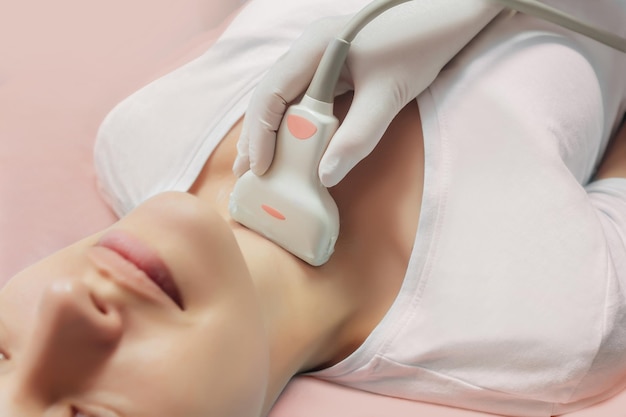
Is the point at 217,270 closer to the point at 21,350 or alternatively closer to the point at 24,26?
the point at 21,350

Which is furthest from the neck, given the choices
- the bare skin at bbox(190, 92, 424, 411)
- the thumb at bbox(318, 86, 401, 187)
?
the thumb at bbox(318, 86, 401, 187)

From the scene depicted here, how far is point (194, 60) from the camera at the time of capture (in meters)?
1.00

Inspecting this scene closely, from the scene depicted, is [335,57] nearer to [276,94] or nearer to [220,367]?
[276,94]

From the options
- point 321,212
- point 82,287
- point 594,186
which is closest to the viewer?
point 82,287

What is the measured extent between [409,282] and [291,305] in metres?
0.13

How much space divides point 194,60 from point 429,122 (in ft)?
1.24

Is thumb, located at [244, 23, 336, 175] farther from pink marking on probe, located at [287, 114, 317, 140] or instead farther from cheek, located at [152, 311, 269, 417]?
cheek, located at [152, 311, 269, 417]

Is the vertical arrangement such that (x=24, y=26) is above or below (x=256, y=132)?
above

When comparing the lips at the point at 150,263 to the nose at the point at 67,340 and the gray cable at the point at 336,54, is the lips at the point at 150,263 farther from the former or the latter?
the gray cable at the point at 336,54

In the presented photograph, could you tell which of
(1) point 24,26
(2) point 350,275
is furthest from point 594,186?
(1) point 24,26

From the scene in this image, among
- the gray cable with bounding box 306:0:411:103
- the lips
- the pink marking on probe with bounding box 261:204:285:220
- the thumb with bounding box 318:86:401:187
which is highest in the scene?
the gray cable with bounding box 306:0:411:103

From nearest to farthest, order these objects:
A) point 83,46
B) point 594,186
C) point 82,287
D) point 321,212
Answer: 1. point 82,287
2. point 321,212
3. point 594,186
4. point 83,46

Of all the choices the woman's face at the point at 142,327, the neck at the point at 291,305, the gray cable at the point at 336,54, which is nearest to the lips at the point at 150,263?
the woman's face at the point at 142,327

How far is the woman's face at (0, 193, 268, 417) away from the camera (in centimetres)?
63
